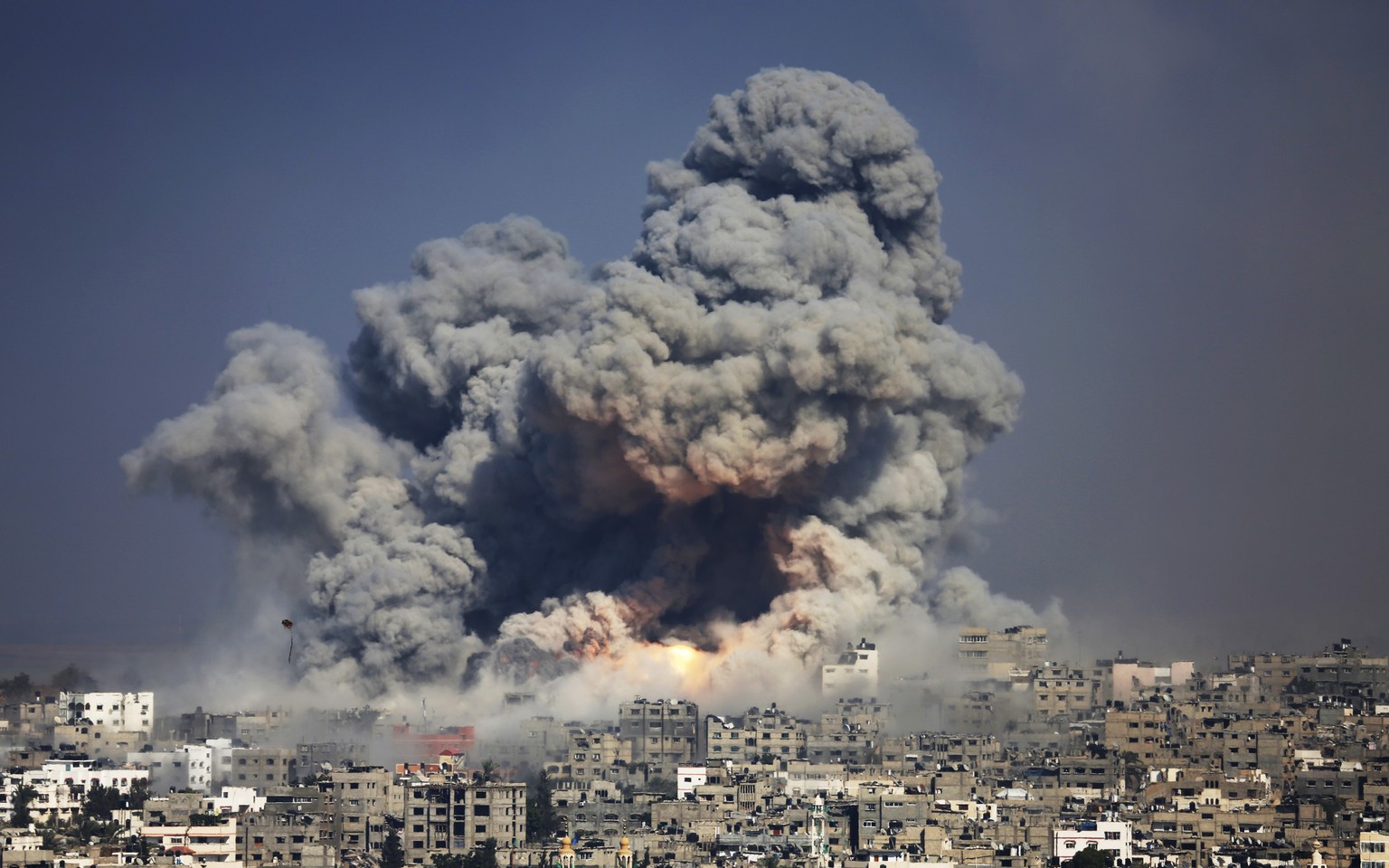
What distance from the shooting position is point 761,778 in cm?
7919

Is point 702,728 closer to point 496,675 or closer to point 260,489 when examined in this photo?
point 496,675

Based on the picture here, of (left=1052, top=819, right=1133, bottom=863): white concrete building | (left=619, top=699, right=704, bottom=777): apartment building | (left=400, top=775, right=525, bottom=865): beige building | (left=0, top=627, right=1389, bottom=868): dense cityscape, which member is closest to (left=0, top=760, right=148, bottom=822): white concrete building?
(left=0, top=627, right=1389, bottom=868): dense cityscape

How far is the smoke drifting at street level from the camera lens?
89.4 meters

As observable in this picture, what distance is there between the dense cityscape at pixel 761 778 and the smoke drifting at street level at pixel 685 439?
2.65 metres

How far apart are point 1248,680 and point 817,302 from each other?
71.5 feet

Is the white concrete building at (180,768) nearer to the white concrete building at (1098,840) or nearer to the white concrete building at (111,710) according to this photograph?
the white concrete building at (111,710)

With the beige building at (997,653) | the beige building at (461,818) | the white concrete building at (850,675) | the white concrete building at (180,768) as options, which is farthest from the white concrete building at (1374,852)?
the white concrete building at (180,768)

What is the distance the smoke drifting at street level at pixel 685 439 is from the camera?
293 ft

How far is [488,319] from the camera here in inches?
3954

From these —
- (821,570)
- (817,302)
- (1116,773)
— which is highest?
(817,302)

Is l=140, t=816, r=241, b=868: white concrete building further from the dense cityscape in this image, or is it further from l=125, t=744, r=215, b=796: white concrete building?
l=125, t=744, r=215, b=796: white concrete building

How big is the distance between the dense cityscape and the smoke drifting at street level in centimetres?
265

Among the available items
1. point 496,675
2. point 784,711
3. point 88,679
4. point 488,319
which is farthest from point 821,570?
point 88,679

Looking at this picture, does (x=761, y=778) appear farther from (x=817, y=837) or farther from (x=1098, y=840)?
(x=1098, y=840)
